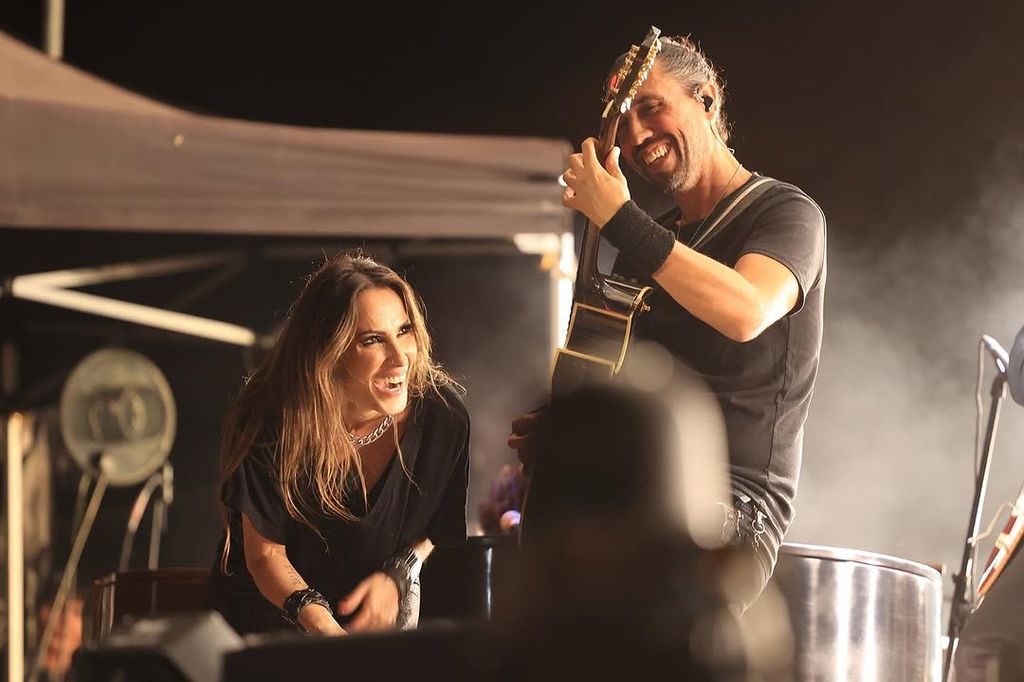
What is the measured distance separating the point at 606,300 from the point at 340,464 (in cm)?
53

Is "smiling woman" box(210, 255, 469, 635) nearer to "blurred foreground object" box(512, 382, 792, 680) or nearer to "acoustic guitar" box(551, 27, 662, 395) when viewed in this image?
"acoustic guitar" box(551, 27, 662, 395)

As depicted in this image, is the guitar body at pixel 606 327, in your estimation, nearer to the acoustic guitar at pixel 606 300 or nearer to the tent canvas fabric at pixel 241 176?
the acoustic guitar at pixel 606 300

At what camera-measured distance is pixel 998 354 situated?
277cm

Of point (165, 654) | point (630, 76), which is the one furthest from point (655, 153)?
point (165, 654)

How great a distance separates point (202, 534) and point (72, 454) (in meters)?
0.52

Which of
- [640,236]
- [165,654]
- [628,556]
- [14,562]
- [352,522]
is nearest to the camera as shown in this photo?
[628,556]

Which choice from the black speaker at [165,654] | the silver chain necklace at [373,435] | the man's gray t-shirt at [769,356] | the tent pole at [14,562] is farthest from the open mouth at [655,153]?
the tent pole at [14,562]

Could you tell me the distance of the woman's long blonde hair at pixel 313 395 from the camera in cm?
207

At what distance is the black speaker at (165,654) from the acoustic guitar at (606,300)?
114 centimetres

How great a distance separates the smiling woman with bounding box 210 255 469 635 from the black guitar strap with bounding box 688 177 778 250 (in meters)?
0.54

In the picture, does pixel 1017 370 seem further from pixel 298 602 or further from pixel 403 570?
pixel 298 602

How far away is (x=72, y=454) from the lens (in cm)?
417

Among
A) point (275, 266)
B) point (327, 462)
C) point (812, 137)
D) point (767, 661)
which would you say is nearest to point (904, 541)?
point (812, 137)

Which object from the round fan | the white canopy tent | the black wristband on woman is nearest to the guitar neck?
the black wristband on woman
